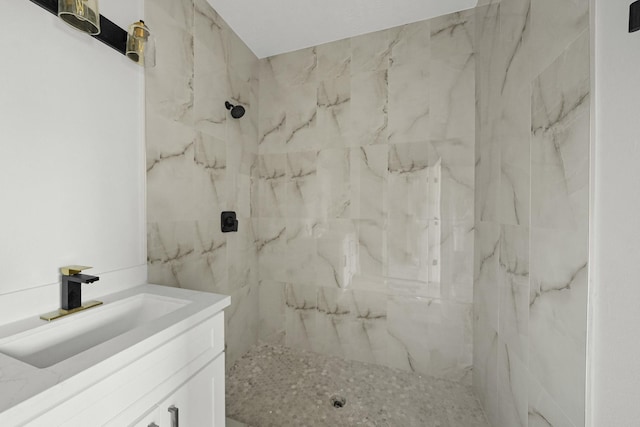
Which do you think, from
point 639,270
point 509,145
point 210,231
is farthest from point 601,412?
point 210,231

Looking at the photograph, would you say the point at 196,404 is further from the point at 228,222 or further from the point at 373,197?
the point at 373,197

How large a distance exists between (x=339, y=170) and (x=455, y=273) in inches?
43.9

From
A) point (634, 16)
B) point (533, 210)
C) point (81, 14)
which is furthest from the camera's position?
point (533, 210)

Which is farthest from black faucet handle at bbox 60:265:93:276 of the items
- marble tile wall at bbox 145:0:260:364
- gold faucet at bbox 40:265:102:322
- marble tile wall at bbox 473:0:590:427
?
marble tile wall at bbox 473:0:590:427

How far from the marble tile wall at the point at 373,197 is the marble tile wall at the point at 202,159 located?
184mm

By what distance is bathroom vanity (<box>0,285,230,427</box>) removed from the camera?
1.61 ft

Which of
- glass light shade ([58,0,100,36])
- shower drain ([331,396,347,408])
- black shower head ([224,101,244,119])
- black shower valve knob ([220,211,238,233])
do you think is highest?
black shower head ([224,101,244,119])

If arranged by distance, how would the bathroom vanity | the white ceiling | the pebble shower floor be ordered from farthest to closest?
the white ceiling
the pebble shower floor
the bathroom vanity

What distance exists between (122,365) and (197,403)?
38 centimetres

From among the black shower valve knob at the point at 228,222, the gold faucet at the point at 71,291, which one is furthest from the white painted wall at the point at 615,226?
the black shower valve knob at the point at 228,222

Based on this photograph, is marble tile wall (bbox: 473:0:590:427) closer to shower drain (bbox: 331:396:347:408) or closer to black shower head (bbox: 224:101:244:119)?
shower drain (bbox: 331:396:347:408)

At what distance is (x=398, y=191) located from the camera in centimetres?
180

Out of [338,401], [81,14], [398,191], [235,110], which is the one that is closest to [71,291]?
→ [81,14]

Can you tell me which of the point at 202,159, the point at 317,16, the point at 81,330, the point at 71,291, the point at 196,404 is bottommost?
the point at 196,404
